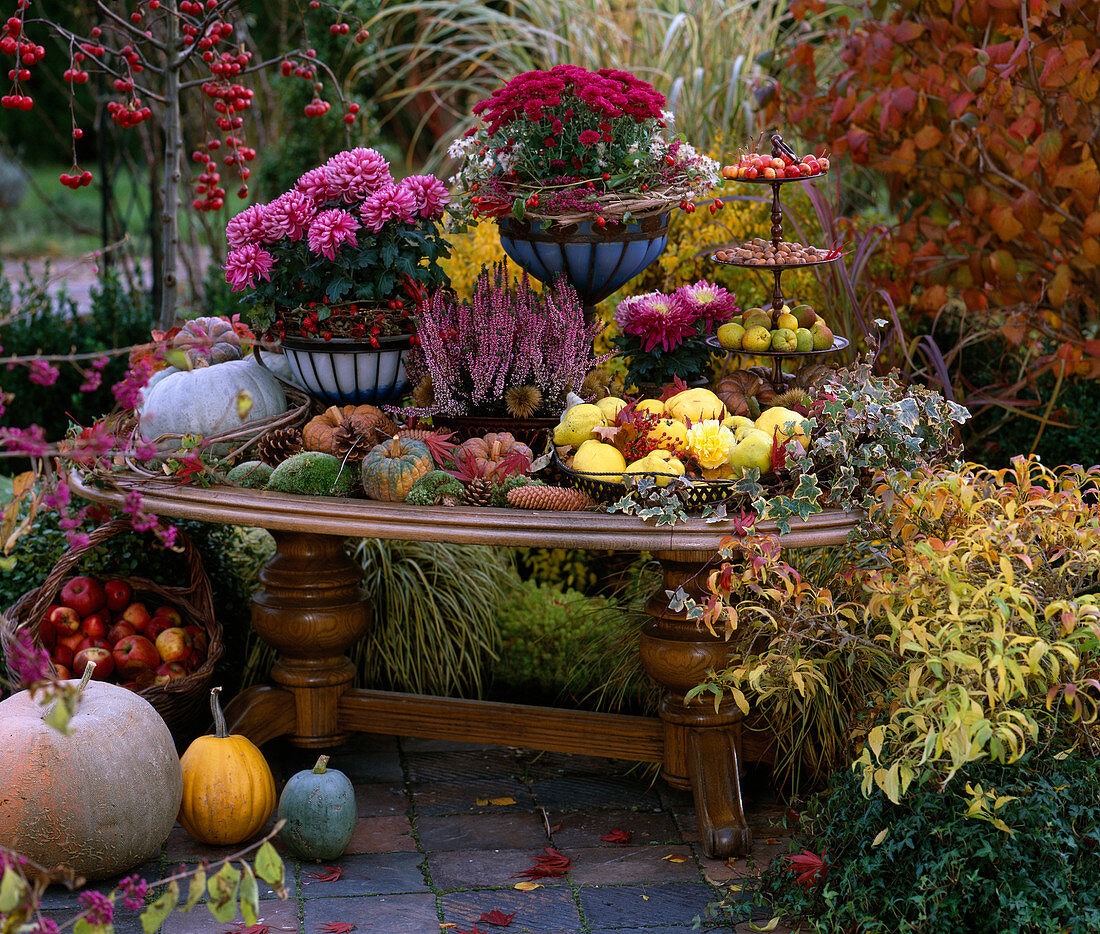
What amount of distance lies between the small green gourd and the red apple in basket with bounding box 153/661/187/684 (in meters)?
0.58

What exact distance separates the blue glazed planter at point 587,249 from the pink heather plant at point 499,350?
0.08 meters

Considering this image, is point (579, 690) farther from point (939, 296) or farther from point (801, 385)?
point (939, 296)

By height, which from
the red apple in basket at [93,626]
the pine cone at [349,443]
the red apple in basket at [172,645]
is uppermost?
the pine cone at [349,443]

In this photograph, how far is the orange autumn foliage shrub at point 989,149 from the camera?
155 inches

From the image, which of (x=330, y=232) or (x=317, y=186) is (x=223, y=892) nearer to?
(x=330, y=232)

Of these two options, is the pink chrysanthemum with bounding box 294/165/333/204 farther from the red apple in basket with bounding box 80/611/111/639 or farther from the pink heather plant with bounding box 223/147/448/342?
the red apple in basket with bounding box 80/611/111/639

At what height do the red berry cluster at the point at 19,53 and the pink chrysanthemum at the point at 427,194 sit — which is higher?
the red berry cluster at the point at 19,53

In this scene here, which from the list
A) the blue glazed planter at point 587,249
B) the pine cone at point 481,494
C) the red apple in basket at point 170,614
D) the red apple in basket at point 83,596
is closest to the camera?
the pine cone at point 481,494

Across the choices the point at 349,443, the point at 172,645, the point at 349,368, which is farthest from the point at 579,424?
the point at 172,645

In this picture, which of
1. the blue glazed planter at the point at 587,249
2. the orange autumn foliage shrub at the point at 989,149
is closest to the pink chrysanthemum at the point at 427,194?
the blue glazed planter at the point at 587,249

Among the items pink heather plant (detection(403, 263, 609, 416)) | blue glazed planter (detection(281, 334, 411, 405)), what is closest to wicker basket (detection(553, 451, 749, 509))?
pink heather plant (detection(403, 263, 609, 416))

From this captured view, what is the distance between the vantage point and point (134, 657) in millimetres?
3201

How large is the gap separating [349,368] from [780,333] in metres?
1.10

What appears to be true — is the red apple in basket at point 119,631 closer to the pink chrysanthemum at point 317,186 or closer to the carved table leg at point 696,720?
the pink chrysanthemum at point 317,186
